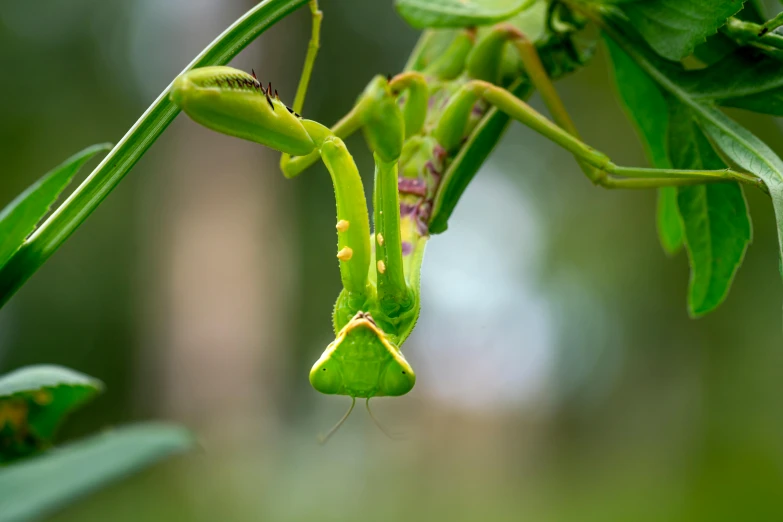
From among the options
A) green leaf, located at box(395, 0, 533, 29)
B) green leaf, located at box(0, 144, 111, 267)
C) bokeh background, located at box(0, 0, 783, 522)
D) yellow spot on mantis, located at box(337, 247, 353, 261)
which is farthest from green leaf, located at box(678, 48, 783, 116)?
bokeh background, located at box(0, 0, 783, 522)

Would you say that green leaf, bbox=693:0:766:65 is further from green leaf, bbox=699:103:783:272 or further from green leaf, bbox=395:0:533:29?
green leaf, bbox=395:0:533:29

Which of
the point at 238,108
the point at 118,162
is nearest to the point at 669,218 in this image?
the point at 238,108

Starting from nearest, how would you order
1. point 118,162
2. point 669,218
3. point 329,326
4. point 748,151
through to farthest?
1. point 118,162
2. point 748,151
3. point 669,218
4. point 329,326

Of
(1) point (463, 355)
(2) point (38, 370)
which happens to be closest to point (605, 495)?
(1) point (463, 355)

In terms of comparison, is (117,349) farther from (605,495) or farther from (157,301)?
(605,495)

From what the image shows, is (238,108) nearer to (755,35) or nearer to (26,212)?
(26,212)

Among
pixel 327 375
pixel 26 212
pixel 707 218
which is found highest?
pixel 707 218

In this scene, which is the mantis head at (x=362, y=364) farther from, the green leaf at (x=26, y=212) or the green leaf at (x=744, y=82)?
the green leaf at (x=744, y=82)
